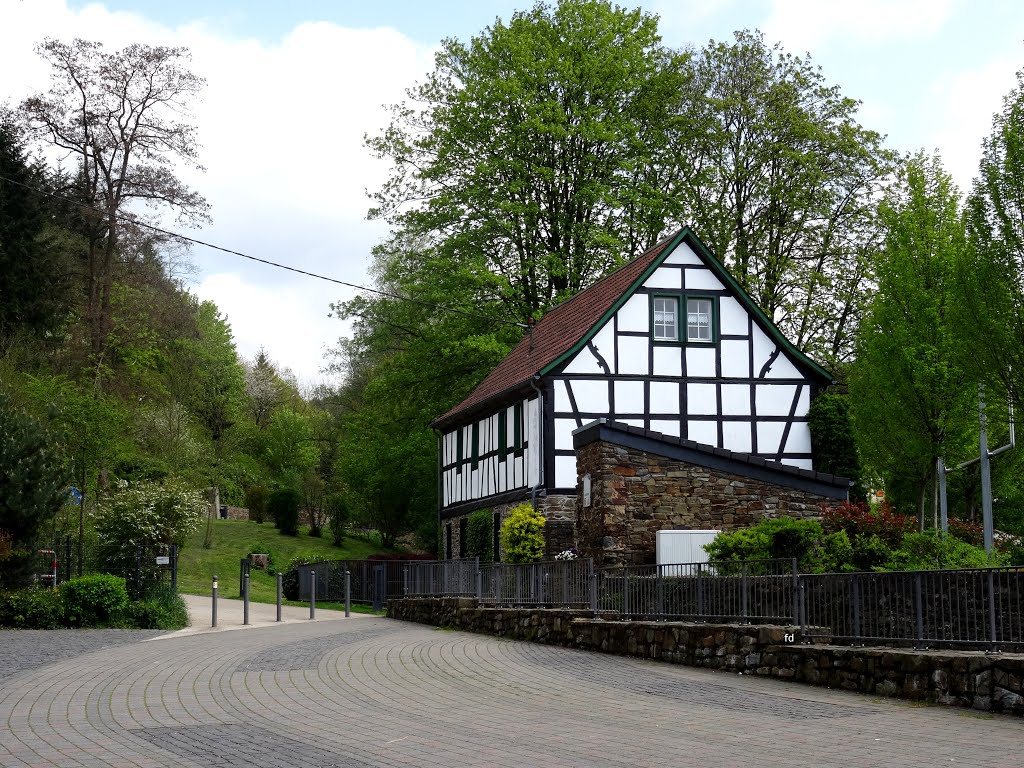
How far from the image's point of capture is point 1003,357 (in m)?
20.7

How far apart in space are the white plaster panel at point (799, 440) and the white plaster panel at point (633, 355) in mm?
4062

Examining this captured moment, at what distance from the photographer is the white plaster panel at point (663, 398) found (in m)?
31.0

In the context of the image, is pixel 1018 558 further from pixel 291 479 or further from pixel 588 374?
pixel 291 479

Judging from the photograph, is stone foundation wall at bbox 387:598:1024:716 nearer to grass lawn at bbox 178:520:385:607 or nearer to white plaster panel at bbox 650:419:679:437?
white plaster panel at bbox 650:419:679:437

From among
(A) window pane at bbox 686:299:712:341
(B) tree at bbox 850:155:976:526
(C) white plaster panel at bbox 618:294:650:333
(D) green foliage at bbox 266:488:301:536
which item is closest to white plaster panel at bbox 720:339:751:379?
(A) window pane at bbox 686:299:712:341

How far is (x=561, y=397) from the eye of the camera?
30.5 meters

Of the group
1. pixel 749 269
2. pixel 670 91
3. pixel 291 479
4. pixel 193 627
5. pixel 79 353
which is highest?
pixel 670 91

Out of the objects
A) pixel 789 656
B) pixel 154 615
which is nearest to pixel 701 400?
pixel 154 615

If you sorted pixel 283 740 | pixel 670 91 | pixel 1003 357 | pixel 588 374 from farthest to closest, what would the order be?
1. pixel 670 91
2. pixel 588 374
3. pixel 1003 357
4. pixel 283 740

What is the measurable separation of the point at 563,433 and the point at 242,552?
2204 cm

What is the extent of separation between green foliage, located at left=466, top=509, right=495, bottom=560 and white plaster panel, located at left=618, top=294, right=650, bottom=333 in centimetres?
645

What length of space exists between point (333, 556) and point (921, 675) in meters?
40.5

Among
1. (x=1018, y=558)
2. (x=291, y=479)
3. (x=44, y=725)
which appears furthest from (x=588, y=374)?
(x=291, y=479)

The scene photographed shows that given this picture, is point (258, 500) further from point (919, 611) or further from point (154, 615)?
point (919, 611)
